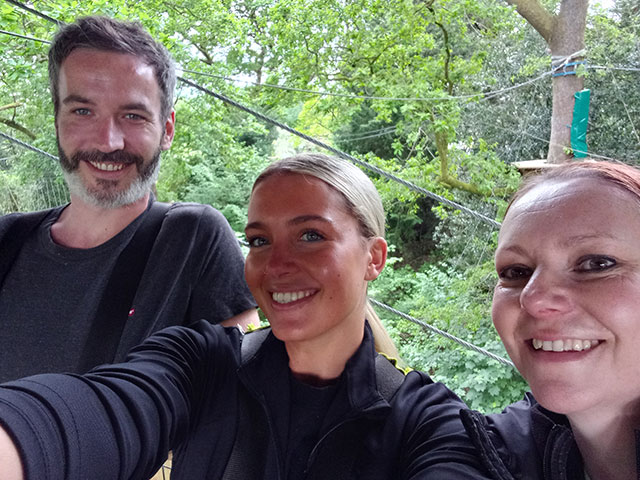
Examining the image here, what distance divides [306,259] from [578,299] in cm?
41

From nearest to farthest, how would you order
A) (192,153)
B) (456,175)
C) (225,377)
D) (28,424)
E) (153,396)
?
A: 1. (28,424)
2. (153,396)
3. (225,377)
4. (456,175)
5. (192,153)

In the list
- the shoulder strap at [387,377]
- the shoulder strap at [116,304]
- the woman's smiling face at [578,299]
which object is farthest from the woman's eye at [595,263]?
the shoulder strap at [116,304]

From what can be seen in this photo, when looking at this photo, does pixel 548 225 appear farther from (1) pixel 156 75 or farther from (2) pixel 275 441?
(1) pixel 156 75

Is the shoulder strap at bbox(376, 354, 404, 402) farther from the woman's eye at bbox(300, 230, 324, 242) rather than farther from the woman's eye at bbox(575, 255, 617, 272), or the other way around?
the woman's eye at bbox(575, 255, 617, 272)

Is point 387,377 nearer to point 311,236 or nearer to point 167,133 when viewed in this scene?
point 311,236

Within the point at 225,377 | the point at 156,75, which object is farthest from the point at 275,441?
the point at 156,75

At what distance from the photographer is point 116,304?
1130mm

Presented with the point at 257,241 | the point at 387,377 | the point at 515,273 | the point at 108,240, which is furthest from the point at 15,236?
the point at 515,273

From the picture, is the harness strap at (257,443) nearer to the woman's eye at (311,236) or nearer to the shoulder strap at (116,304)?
the woman's eye at (311,236)

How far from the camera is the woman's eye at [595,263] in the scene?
2.09 ft

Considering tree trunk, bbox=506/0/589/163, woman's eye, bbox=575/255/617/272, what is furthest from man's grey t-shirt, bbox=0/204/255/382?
tree trunk, bbox=506/0/589/163

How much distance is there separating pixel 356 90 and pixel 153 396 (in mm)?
6268

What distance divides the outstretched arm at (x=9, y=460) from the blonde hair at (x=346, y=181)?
1.77ft

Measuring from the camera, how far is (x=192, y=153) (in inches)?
263
